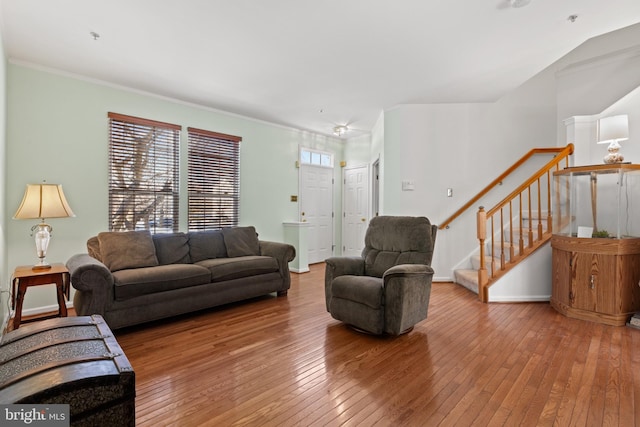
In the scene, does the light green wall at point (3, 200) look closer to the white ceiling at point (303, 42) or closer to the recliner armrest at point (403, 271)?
the white ceiling at point (303, 42)

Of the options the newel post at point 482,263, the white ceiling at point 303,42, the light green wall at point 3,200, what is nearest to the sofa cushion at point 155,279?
the light green wall at point 3,200

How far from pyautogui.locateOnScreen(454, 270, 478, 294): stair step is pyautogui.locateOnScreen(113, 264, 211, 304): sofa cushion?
3.28 meters

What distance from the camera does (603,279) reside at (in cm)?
318

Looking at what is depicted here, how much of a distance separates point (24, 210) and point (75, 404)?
8.18ft

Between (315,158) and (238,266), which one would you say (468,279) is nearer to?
(238,266)

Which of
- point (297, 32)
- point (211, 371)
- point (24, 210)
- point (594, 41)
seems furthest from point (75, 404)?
point (594, 41)

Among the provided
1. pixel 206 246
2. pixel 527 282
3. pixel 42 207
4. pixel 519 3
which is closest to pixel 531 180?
pixel 527 282

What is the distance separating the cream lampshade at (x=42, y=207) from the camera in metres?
2.88

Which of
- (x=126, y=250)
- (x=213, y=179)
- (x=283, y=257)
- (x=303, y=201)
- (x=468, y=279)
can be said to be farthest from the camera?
(x=303, y=201)

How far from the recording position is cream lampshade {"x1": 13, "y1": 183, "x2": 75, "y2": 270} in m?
2.88

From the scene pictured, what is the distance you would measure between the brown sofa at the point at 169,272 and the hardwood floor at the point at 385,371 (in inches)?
8.7

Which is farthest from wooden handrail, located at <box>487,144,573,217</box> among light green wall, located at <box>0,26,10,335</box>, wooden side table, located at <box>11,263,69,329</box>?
light green wall, located at <box>0,26,10,335</box>

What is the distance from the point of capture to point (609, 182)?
3334 millimetres

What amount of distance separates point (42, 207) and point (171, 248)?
4.15 feet
